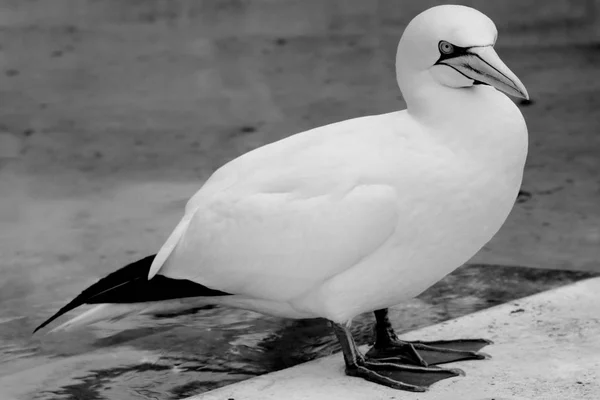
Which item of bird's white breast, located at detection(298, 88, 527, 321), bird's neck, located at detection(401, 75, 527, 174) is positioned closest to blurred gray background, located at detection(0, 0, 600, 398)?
bird's white breast, located at detection(298, 88, 527, 321)

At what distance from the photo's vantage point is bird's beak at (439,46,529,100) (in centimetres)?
325

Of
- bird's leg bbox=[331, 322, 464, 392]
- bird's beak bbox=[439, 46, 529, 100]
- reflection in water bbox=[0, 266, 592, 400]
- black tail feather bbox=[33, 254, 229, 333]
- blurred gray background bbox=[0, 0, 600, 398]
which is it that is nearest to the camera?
bird's beak bbox=[439, 46, 529, 100]

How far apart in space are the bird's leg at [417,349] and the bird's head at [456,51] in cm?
84

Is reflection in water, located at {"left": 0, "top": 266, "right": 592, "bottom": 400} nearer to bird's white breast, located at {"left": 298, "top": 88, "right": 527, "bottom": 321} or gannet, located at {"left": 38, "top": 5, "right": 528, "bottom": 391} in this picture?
gannet, located at {"left": 38, "top": 5, "right": 528, "bottom": 391}

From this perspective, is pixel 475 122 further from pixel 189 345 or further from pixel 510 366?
Answer: pixel 189 345

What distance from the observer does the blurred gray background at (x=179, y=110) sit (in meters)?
5.48

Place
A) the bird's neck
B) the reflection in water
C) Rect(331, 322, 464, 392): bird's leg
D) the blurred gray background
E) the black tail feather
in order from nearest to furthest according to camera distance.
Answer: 1. the bird's neck
2. Rect(331, 322, 464, 392): bird's leg
3. the black tail feather
4. the reflection in water
5. the blurred gray background

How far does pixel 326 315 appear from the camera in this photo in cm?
348

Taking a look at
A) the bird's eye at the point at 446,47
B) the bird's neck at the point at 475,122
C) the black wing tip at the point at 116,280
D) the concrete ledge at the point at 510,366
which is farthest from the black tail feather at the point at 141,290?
the bird's eye at the point at 446,47

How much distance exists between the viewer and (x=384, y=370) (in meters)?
3.58

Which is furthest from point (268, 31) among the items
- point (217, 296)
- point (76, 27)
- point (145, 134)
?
point (217, 296)

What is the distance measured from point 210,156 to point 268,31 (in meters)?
2.92

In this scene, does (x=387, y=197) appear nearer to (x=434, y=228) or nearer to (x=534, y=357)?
(x=434, y=228)

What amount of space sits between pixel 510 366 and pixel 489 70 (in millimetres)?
931
